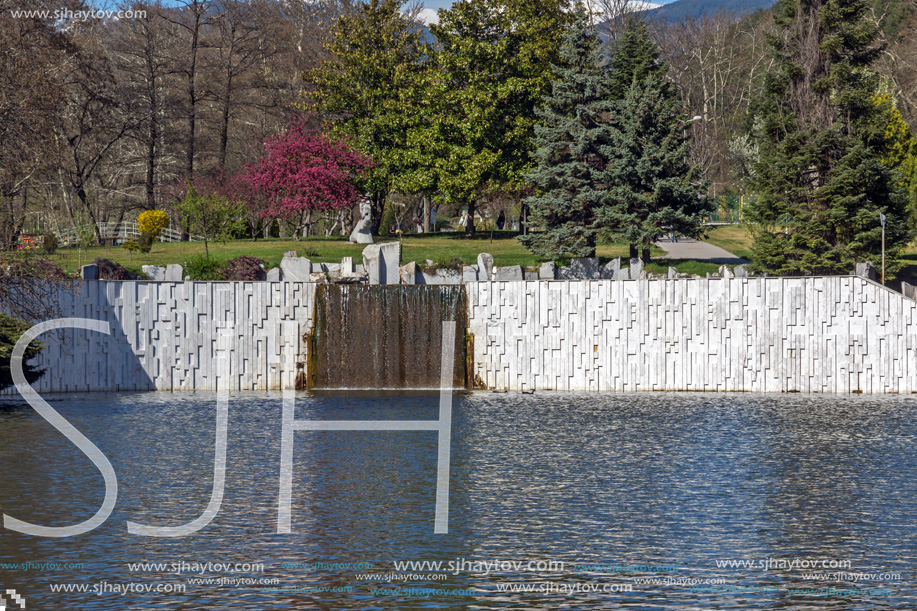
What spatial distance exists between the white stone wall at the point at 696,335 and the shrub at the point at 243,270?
8086 mm

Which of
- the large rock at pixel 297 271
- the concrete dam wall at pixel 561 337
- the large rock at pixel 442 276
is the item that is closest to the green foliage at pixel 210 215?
the large rock at pixel 297 271

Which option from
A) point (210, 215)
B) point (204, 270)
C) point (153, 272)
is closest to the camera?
point (153, 272)

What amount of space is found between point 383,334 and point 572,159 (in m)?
15.6

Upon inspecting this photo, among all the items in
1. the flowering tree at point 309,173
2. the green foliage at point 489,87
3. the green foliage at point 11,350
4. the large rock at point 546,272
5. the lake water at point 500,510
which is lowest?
the lake water at point 500,510

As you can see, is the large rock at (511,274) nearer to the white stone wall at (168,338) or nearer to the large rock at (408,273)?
the large rock at (408,273)

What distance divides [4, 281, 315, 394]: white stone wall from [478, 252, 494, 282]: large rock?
6155mm

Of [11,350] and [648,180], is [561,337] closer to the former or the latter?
[648,180]

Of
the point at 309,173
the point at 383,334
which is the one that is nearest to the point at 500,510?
the point at 383,334

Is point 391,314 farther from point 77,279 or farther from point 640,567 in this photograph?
point 640,567

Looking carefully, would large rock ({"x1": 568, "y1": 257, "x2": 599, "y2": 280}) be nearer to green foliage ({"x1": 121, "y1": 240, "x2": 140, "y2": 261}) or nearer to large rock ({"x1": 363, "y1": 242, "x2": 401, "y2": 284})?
large rock ({"x1": 363, "y1": 242, "x2": 401, "y2": 284})

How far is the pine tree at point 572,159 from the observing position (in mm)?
41312

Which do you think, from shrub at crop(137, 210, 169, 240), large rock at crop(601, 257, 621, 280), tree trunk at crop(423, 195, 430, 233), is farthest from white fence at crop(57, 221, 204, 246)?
large rock at crop(601, 257, 621, 280)

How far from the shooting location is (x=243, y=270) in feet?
114

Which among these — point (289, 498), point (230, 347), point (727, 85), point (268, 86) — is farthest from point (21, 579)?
point (727, 85)
